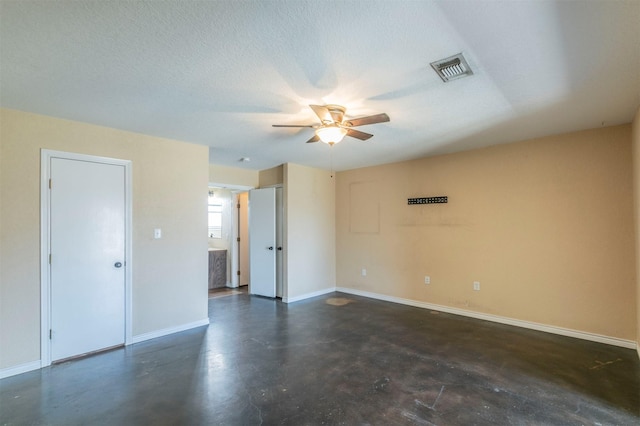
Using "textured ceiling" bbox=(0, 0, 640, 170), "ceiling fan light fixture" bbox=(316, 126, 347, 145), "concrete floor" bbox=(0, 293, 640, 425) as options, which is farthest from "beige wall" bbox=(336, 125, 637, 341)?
"ceiling fan light fixture" bbox=(316, 126, 347, 145)

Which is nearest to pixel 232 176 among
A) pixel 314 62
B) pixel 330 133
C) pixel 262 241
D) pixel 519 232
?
pixel 262 241

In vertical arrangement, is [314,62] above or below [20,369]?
above

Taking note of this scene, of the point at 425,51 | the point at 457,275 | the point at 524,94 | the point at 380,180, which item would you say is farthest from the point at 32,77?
the point at 457,275

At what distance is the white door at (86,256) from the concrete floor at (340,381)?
0.94ft

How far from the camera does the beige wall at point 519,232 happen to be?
3.44m

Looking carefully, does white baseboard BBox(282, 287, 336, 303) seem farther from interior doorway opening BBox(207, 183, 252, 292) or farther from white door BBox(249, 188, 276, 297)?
interior doorway opening BBox(207, 183, 252, 292)

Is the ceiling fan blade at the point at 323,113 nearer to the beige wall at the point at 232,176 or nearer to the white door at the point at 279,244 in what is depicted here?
the white door at the point at 279,244

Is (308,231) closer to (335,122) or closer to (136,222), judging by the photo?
(136,222)

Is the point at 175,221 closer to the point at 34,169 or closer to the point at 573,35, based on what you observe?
the point at 34,169

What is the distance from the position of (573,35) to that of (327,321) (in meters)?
3.90

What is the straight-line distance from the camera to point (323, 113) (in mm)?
2576

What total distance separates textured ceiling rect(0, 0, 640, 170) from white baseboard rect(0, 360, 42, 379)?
8.00 feet

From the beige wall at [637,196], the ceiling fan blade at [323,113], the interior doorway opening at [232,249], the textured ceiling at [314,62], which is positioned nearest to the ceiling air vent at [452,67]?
the textured ceiling at [314,62]

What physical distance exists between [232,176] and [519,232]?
4793mm
